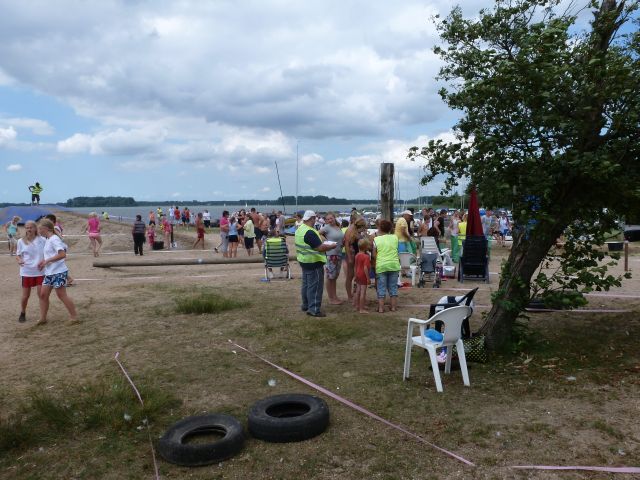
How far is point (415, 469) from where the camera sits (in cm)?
361

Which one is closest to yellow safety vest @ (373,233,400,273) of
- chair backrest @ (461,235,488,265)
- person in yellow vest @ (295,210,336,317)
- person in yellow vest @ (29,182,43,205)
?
person in yellow vest @ (295,210,336,317)

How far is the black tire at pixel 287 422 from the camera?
4.08m

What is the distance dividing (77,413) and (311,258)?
13.8ft

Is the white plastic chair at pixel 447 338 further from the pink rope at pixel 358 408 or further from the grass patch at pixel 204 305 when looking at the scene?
the grass patch at pixel 204 305

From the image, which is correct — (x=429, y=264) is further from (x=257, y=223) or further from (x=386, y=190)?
(x=257, y=223)

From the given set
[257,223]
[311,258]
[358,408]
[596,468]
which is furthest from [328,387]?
[257,223]

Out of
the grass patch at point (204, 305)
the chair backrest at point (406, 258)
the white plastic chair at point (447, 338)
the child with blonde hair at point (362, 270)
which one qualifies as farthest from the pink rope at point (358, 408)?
the chair backrest at point (406, 258)

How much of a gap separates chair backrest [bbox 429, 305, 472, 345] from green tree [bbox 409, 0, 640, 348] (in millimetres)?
878

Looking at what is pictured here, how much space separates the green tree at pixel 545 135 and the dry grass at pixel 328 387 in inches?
41.5

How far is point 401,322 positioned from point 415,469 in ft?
13.8

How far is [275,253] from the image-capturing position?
1204 cm

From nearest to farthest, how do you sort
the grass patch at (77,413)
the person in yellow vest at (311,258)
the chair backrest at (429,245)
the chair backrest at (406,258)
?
1. the grass patch at (77,413)
2. the person in yellow vest at (311,258)
3. the chair backrest at (429,245)
4. the chair backrest at (406,258)

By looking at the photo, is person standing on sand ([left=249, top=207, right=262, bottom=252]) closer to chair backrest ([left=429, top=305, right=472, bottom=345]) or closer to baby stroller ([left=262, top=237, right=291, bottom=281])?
baby stroller ([left=262, top=237, right=291, bottom=281])

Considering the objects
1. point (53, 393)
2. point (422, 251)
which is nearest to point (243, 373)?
point (53, 393)
